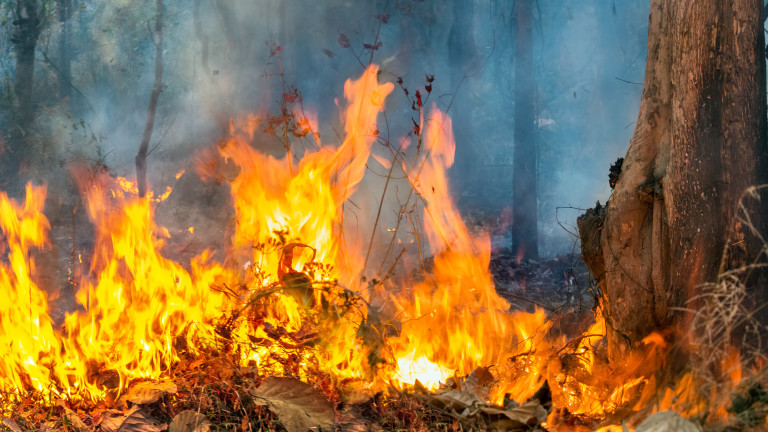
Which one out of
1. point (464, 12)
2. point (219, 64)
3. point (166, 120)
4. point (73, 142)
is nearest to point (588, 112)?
point (464, 12)

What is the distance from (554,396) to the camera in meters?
3.32

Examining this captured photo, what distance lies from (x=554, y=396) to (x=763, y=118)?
1.70 metres

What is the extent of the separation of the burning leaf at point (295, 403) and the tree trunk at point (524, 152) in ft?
18.5

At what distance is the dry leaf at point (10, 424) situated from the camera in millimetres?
3140

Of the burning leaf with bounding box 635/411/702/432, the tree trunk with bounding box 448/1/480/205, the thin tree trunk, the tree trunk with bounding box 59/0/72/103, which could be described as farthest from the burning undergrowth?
the tree trunk with bounding box 59/0/72/103

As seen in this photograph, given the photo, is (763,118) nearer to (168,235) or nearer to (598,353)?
(598,353)

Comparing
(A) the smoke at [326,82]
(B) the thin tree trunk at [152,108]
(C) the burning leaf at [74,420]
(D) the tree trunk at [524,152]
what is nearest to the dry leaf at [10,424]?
(C) the burning leaf at [74,420]

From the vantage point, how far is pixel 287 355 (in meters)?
3.54

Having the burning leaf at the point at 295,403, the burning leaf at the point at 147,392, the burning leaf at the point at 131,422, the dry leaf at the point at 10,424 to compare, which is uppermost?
the burning leaf at the point at 295,403

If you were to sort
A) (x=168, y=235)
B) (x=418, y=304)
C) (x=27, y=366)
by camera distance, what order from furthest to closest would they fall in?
(x=168, y=235)
(x=418, y=304)
(x=27, y=366)

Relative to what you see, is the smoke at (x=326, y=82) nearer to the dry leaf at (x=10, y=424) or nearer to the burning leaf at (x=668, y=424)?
the dry leaf at (x=10, y=424)

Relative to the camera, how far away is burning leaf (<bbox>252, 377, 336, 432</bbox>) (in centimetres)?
304

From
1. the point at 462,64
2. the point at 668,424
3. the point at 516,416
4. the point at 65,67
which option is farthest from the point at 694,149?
the point at 65,67

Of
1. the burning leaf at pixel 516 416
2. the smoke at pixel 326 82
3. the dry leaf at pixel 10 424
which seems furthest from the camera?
the smoke at pixel 326 82
